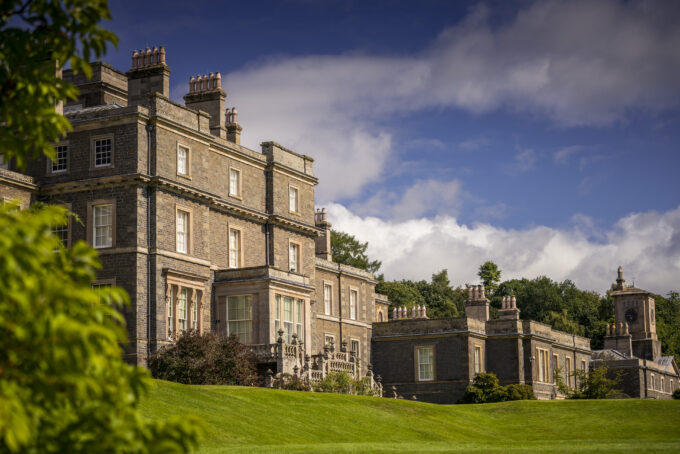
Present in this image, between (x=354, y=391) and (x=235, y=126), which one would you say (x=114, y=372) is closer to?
(x=354, y=391)

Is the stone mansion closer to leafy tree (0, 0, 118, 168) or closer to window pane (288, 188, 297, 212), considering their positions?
window pane (288, 188, 297, 212)

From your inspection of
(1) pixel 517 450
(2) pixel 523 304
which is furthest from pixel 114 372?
(2) pixel 523 304

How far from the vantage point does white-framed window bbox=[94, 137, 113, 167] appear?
37781 millimetres

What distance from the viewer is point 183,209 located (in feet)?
128

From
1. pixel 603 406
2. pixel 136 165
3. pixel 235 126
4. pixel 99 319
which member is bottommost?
pixel 603 406

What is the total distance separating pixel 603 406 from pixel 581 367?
27.6 metres

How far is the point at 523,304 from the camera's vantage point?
10206 cm

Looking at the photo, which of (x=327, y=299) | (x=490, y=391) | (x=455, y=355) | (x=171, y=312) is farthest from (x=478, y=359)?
(x=171, y=312)

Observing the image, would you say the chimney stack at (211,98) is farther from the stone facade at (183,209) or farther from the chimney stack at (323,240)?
the chimney stack at (323,240)

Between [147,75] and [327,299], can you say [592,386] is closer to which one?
[327,299]

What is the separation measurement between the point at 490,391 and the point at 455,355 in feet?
10.0

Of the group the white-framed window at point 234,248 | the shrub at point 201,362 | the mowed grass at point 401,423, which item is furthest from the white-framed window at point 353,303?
the shrub at point 201,362

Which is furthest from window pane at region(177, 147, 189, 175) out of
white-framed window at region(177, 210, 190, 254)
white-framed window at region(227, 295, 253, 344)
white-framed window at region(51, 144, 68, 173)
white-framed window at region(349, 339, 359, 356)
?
white-framed window at region(349, 339, 359, 356)

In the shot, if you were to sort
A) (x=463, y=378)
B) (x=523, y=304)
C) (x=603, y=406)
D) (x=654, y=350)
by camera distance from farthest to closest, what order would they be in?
(x=523, y=304)
(x=654, y=350)
(x=463, y=378)
(x=603, y=406)
